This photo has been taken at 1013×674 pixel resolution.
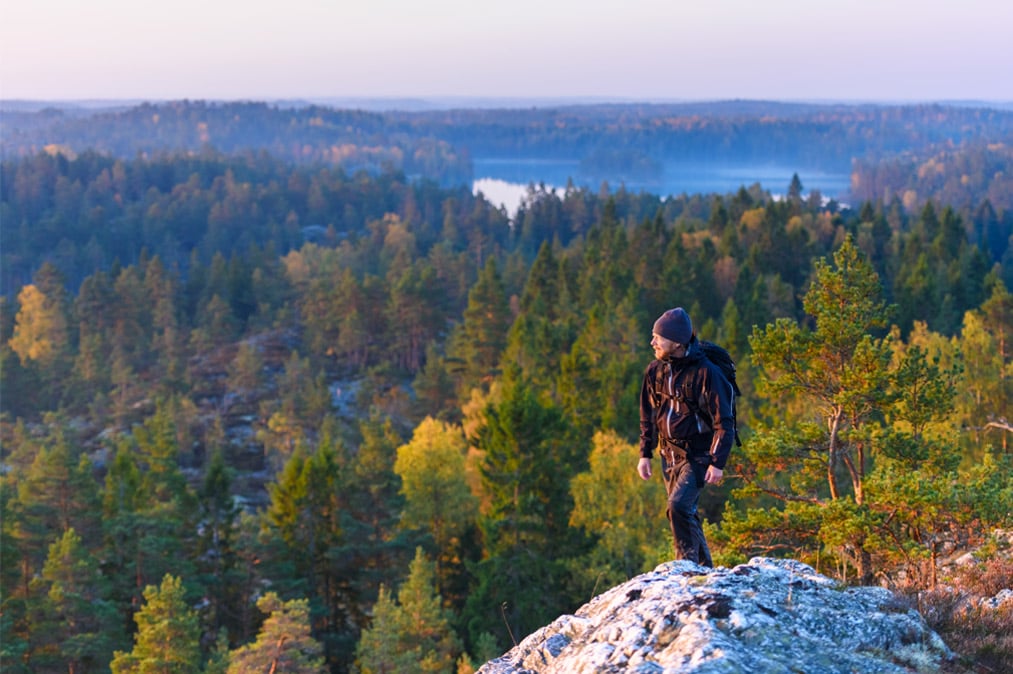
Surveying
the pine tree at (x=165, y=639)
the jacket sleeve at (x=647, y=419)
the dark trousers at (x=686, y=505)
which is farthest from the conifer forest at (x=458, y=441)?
the jacket sleeve at (x=647, y=419)

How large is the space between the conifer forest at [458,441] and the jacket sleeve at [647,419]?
2686mm

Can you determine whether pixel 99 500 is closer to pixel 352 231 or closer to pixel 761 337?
pixel 761 337

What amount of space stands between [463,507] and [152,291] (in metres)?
62.7

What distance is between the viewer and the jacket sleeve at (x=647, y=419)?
9.02m

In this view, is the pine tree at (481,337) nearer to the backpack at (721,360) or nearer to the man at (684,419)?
the man at (684,419)

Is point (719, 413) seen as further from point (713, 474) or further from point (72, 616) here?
point (72, 616)

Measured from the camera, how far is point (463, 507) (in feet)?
131

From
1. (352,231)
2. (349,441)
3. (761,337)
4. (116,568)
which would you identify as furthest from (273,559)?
(352,231)

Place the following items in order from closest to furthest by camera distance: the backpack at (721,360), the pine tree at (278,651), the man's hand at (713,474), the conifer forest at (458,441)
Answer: the man's hand at (713,474)
the backpack at (721,360)
the conifer forest at (458,441)
the pine tree at (278,651)

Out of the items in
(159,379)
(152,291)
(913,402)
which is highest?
(913,402)

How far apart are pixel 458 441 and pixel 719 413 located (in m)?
40.0

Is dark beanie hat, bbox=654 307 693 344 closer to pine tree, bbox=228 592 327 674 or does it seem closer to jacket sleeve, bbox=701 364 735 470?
jacket sleeve, bbox=701 364 735 470

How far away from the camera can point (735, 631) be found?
6957mm

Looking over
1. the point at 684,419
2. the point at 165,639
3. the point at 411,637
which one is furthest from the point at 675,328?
the point at 411,637
